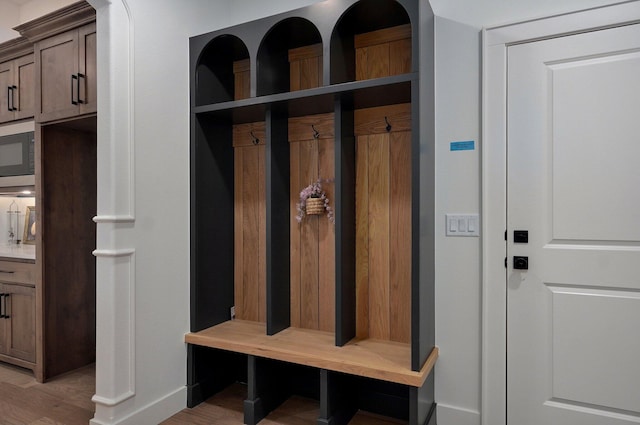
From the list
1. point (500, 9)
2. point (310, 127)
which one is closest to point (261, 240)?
point (310, 127)

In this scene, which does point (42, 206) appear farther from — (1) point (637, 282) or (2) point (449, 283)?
(1) point (637, 282)

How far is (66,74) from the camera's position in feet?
8.63

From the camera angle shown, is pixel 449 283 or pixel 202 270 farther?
pixel 202 270

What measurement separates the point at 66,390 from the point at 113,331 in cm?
111

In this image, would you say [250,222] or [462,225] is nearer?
[462,225]

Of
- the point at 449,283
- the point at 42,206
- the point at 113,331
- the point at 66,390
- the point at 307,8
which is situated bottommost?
the point at 66,390

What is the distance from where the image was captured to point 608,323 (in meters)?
1.87

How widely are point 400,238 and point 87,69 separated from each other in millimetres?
2317

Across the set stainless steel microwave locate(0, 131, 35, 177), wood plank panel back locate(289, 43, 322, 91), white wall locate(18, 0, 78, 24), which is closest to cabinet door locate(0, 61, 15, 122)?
stainless steel microwave locate(0, 131, 35, 177)

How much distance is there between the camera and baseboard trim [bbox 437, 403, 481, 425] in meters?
2.12

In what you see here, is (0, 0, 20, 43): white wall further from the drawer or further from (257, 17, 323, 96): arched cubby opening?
(257, 17, 323, 96): arched cubby opening

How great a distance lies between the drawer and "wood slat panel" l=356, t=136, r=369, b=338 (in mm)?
2372

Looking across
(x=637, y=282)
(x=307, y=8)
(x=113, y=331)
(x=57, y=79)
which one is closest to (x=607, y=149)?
(x=637, y=282)

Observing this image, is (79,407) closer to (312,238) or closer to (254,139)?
(312,238)
